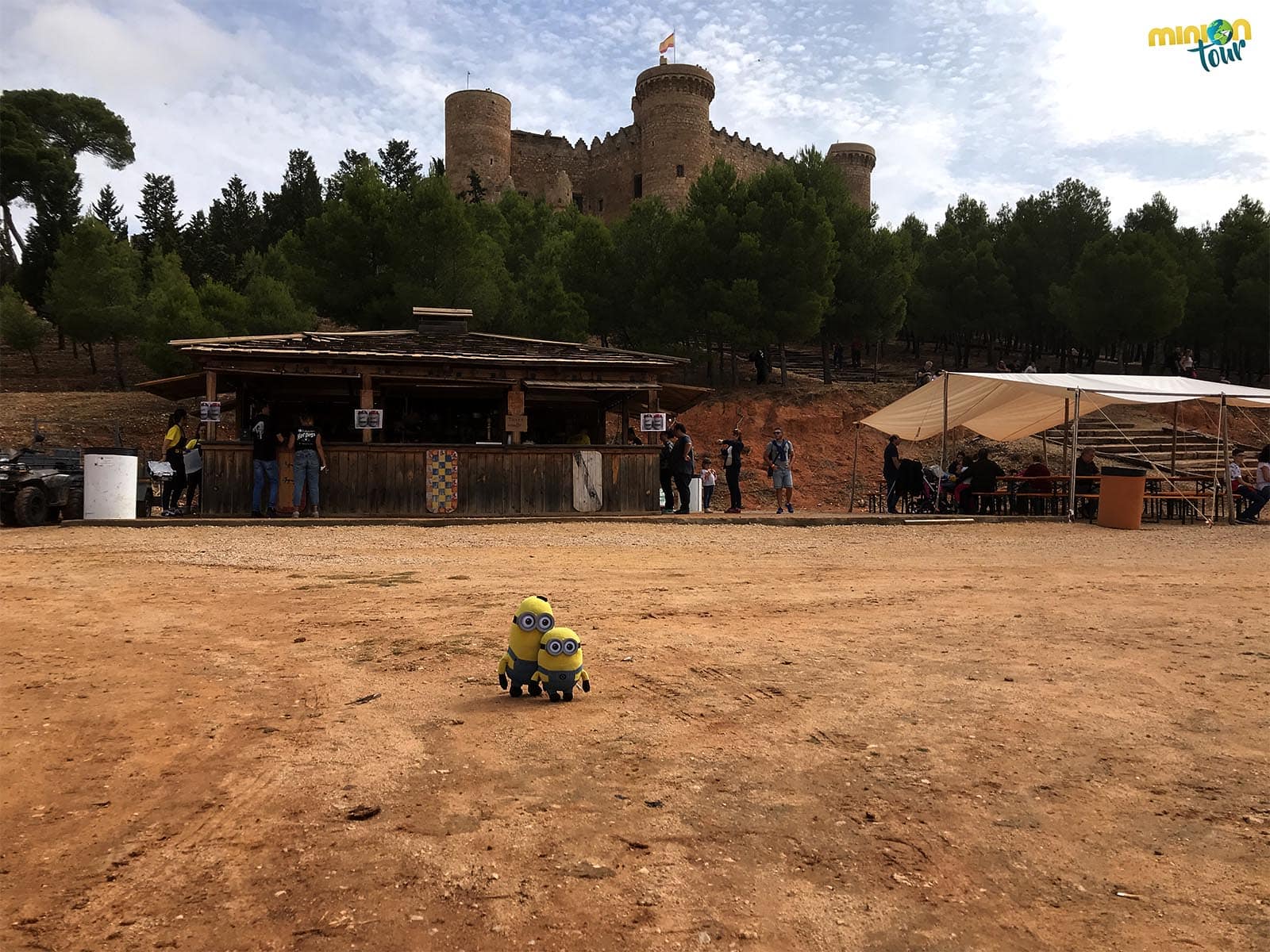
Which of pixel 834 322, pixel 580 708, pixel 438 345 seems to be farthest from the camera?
pixel 834 322

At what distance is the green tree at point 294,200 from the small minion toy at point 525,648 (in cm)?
5239

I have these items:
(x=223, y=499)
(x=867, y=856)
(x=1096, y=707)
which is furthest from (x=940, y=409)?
(x=867, y=856)

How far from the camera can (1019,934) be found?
229 centimetres

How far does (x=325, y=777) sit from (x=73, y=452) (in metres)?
14.0

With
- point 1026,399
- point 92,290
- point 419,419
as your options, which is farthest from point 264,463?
point 92,290

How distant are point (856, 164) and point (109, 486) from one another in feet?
193

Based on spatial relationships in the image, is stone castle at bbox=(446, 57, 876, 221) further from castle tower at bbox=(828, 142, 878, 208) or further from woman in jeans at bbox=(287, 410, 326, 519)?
woman in jeans at bbox=(287, 410, 326, 519)

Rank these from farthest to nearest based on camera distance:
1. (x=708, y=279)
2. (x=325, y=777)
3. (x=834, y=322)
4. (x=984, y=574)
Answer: (x=834, y=322)
(x=708, y=279)
(x=984, y=574)
(x=325, y=777)

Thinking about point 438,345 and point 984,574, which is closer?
point 984,574

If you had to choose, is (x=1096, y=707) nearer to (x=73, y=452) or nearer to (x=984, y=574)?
(x=984, y=574)

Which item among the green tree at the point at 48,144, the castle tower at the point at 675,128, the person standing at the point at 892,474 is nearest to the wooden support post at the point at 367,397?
the person standing at the point at 892,474

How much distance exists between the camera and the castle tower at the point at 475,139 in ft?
183

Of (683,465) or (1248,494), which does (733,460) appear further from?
(1248,494)

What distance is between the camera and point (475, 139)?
55.8 metres
